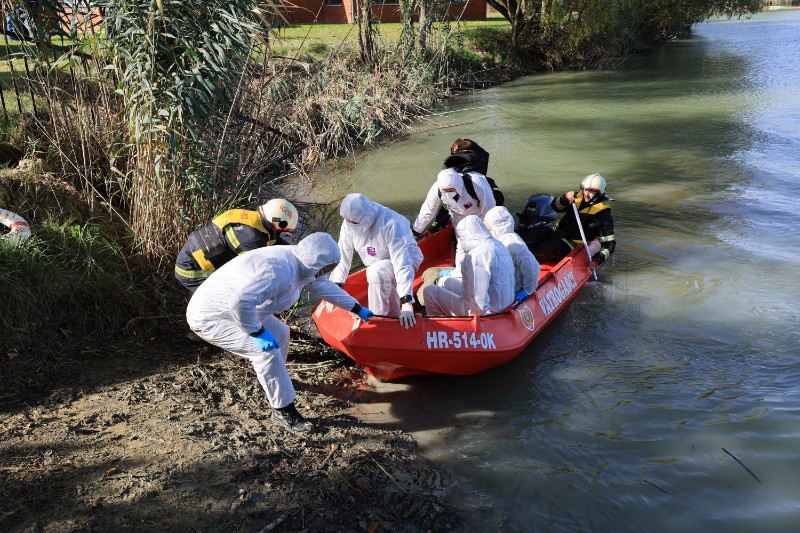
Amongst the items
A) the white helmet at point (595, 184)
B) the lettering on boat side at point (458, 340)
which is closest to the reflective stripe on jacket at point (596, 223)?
the white helmet at point (595, 184)

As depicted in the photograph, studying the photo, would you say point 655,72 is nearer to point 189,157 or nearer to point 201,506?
point 189,157

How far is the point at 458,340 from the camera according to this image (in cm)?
558

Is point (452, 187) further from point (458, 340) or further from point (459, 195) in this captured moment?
point (458, 340)

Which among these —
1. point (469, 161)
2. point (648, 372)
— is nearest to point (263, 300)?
point (648, 372)

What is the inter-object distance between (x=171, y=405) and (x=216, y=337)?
69 centimetres

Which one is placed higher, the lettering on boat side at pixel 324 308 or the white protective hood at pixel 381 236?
the white protective hood at pixel 381 236

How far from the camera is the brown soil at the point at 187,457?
386 centimetres

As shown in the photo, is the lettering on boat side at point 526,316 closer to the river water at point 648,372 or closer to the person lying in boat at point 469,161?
the river water at point 648,372

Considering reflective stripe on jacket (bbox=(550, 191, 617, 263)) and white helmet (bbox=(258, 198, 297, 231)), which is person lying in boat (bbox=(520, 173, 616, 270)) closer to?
reflective stripe on jacket (bbox=(550, 191, 617, 263))

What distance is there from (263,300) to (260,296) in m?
0.07

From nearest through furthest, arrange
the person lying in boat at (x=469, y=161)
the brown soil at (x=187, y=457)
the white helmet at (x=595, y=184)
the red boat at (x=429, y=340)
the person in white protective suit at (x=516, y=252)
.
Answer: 1. the brown soil at (x=187, y=457)
2. the red boat at (x=429, y=340)
3. the person in white protective suit at (x=516, y=252)
4. the person lying in boat at (x=469, y=161)
5. the white helmet at (x=595, y=184)

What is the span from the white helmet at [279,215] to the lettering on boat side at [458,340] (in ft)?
4.61

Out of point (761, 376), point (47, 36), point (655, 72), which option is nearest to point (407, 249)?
point (761, 376)

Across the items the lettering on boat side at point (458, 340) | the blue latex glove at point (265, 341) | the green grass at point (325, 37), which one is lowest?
the lettering on boat side at point (458, 340)
